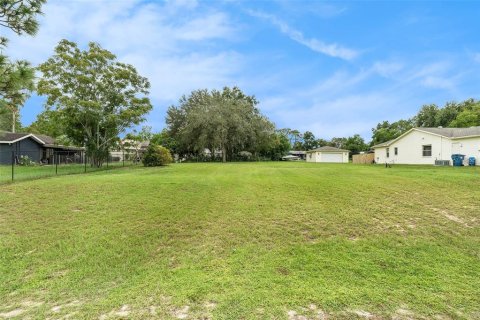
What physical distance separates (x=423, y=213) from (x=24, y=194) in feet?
35.5

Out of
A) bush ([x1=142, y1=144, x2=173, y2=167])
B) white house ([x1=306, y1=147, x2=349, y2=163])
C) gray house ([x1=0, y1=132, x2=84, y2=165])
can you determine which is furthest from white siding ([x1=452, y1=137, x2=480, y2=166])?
gray house ([x1=0, y1=132, x2=84, y2=165])

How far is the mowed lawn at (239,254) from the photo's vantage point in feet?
10.3

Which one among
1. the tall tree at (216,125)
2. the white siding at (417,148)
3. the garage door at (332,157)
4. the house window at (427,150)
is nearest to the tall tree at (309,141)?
the garage door at (332,157)

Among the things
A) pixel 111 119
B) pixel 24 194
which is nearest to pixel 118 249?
pixel 24 194

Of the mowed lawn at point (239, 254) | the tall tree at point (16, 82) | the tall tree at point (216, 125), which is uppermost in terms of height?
the tall tree at point (216, 125)

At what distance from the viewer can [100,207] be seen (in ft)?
22.5

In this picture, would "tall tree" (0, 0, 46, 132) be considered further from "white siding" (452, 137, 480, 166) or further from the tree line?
"white siding" (452, 137, 480, 166)

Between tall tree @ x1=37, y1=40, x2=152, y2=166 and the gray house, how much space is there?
2.52 metres

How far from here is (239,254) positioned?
457 cm

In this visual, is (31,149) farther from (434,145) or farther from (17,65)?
(434,145)

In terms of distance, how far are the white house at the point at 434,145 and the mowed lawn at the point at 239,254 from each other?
15.7 meters

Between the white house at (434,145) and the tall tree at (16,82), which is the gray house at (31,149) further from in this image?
the white house at (434,145)

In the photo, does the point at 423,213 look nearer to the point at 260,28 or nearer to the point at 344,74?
the point at 260,28

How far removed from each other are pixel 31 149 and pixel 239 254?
30227mm
